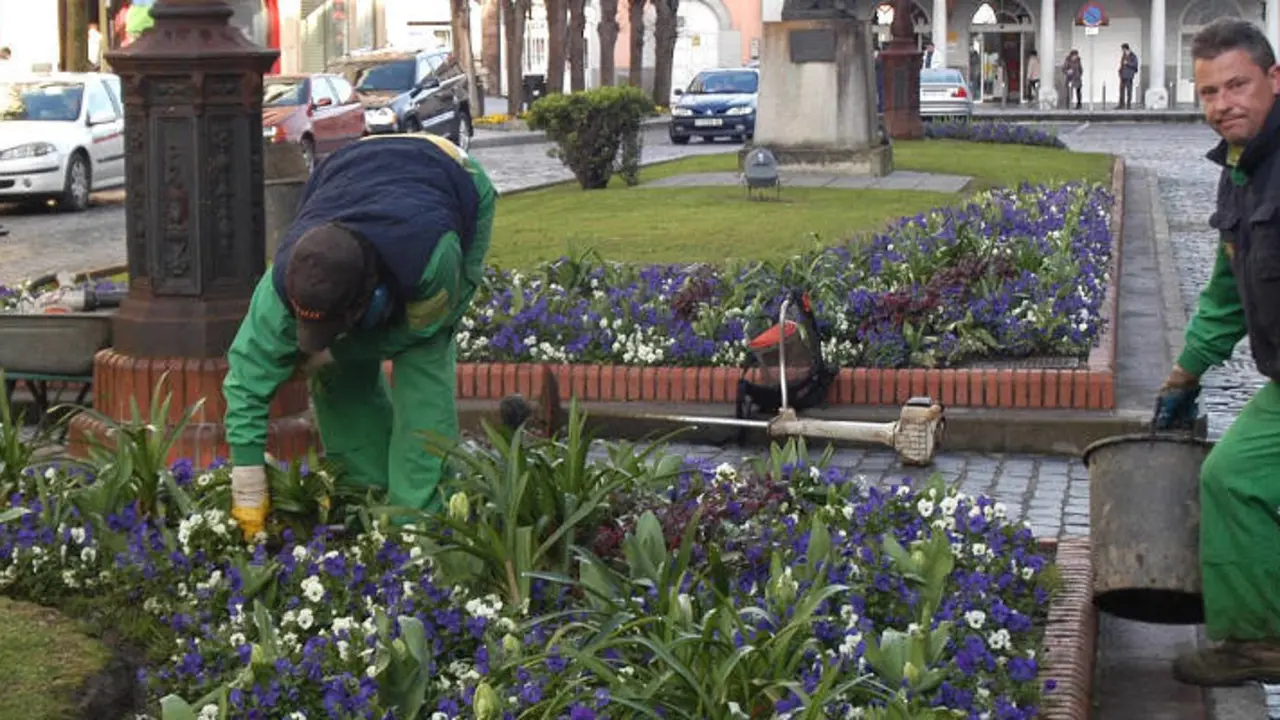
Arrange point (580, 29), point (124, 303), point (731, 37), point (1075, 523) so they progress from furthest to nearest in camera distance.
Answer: point (731, 37), point (580, 29), point (124, 303), point (1075, 523)

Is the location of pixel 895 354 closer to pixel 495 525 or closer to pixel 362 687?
pixel 495 525

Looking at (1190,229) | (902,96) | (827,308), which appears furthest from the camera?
(902,96)

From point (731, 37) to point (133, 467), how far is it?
71045 millimetres

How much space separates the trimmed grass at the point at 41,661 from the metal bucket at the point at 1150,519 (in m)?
2.57

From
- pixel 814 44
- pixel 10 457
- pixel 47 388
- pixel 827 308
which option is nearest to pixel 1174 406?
pixel 10 457

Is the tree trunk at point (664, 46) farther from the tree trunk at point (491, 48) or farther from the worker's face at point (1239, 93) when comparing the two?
the worker's face at point (1239, 93)

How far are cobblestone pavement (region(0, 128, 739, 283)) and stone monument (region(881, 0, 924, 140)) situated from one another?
3573 millimetres

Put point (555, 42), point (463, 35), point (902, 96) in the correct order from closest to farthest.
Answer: point (902, 96) < point (463, 35) < point (555, 42)

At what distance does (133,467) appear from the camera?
21.8ft

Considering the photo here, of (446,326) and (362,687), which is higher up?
(446,326)

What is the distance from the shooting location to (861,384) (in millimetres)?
10188

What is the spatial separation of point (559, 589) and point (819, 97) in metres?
18.3

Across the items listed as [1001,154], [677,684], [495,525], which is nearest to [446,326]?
[495,525]

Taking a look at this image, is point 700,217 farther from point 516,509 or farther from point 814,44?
point 516,509
